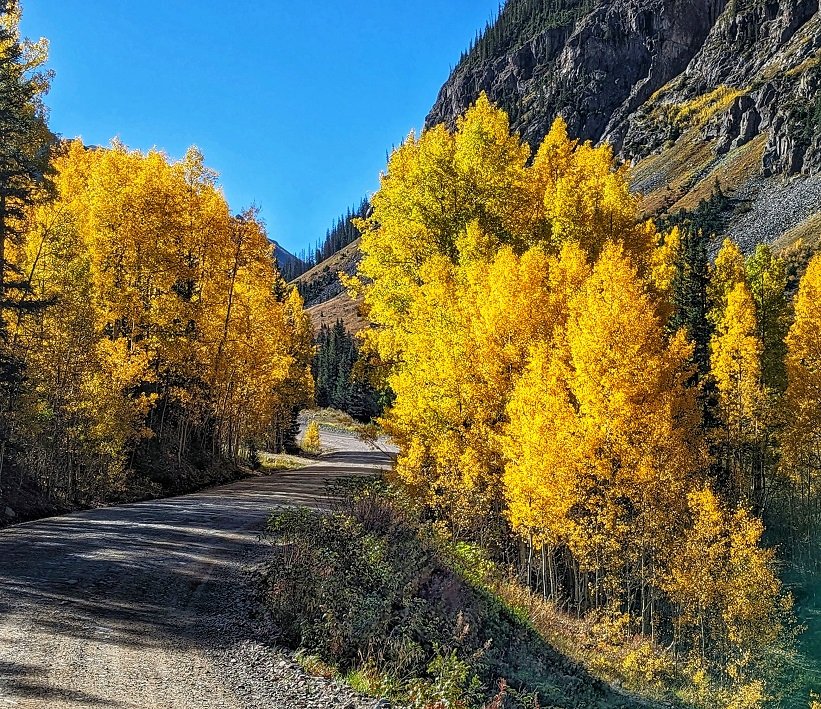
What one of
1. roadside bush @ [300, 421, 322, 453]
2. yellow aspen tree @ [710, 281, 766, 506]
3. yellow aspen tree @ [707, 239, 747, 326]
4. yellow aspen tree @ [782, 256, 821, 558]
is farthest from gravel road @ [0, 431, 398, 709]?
roadside bush @ [300, 421, 322, 453]

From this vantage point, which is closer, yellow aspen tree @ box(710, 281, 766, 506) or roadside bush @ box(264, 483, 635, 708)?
roadside bush @ box(264, 483, 635, 708)

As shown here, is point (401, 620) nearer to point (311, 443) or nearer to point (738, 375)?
point (738, 375)

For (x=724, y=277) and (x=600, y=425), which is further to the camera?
(x=724, y=277)

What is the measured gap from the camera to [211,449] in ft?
105

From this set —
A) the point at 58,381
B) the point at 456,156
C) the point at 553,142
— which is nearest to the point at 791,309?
the point at 553,142

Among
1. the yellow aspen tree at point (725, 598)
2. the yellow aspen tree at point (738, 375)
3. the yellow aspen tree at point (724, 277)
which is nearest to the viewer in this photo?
the yellow aspen tree at point (725, 598)

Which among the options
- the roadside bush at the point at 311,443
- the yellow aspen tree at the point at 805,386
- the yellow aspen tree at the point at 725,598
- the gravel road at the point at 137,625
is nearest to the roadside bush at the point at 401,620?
the gravel road at the point at 137,625

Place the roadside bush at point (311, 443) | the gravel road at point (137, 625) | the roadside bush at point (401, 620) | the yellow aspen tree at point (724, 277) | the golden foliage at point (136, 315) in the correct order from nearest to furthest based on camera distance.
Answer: the gravel road at point (137, 625)
the roadside bush at point (401, 620)
the golden foliage at point (136, 315)
the yellow aspen tree at point (724, 277)
the roadside bush at point (311, 443)

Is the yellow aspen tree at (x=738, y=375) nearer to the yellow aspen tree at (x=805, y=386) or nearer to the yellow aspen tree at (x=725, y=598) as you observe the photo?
the yellow aspen tree at (x=805, y=386)

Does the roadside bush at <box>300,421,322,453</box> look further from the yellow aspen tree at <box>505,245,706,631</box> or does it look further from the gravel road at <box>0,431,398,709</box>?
the gravel road at <box>0,431,398,709</box>

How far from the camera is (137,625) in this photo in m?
8.55

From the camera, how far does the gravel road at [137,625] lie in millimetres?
6660

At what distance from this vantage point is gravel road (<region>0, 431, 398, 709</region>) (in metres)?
6.66

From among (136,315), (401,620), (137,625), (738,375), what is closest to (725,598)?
(738,375)
